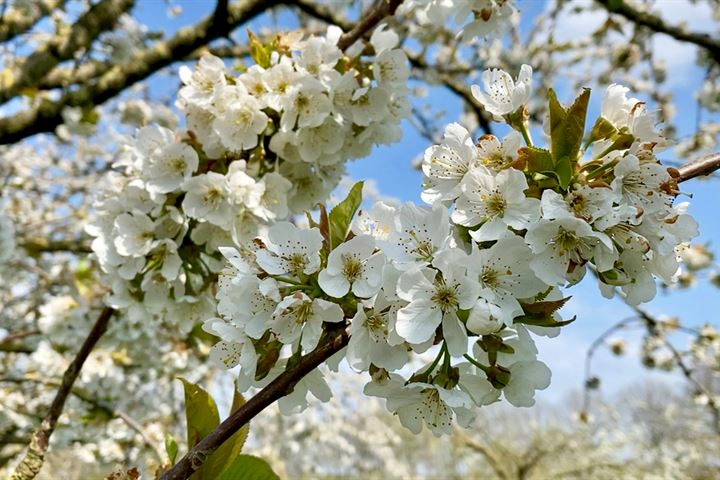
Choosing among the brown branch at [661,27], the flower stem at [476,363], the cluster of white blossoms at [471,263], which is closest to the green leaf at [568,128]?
the cluster of white blossoms at [471,263]

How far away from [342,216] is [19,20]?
132 inches

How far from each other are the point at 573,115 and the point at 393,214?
0.24m

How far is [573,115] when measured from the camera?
2.20 ft

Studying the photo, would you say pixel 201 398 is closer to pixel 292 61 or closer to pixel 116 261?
pixel 116 261

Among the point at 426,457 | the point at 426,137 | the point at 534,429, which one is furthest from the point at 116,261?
the point at 426,457

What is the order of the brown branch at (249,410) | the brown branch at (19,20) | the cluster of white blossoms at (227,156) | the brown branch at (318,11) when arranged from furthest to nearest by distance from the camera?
the brown branch at (19,20), the brown branch at (318,11), the cluster of white blossoms at (227,156), the brown branch at (249,410)

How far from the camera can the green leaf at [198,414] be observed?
2.30ft

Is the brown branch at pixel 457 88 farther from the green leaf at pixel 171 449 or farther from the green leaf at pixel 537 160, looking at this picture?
the green leaf at pixel 171 449

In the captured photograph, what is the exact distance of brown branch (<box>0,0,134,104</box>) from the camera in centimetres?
278

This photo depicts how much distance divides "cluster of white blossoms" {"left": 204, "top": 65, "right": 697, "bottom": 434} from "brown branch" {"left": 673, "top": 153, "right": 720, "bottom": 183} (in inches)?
1.3

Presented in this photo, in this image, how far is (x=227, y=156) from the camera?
4.17 ft

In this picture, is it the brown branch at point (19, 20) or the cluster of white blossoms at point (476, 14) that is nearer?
the cluster of white blossoms at point (476, 14)

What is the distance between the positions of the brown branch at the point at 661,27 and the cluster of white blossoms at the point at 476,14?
1251mm

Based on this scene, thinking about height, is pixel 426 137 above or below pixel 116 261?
below
